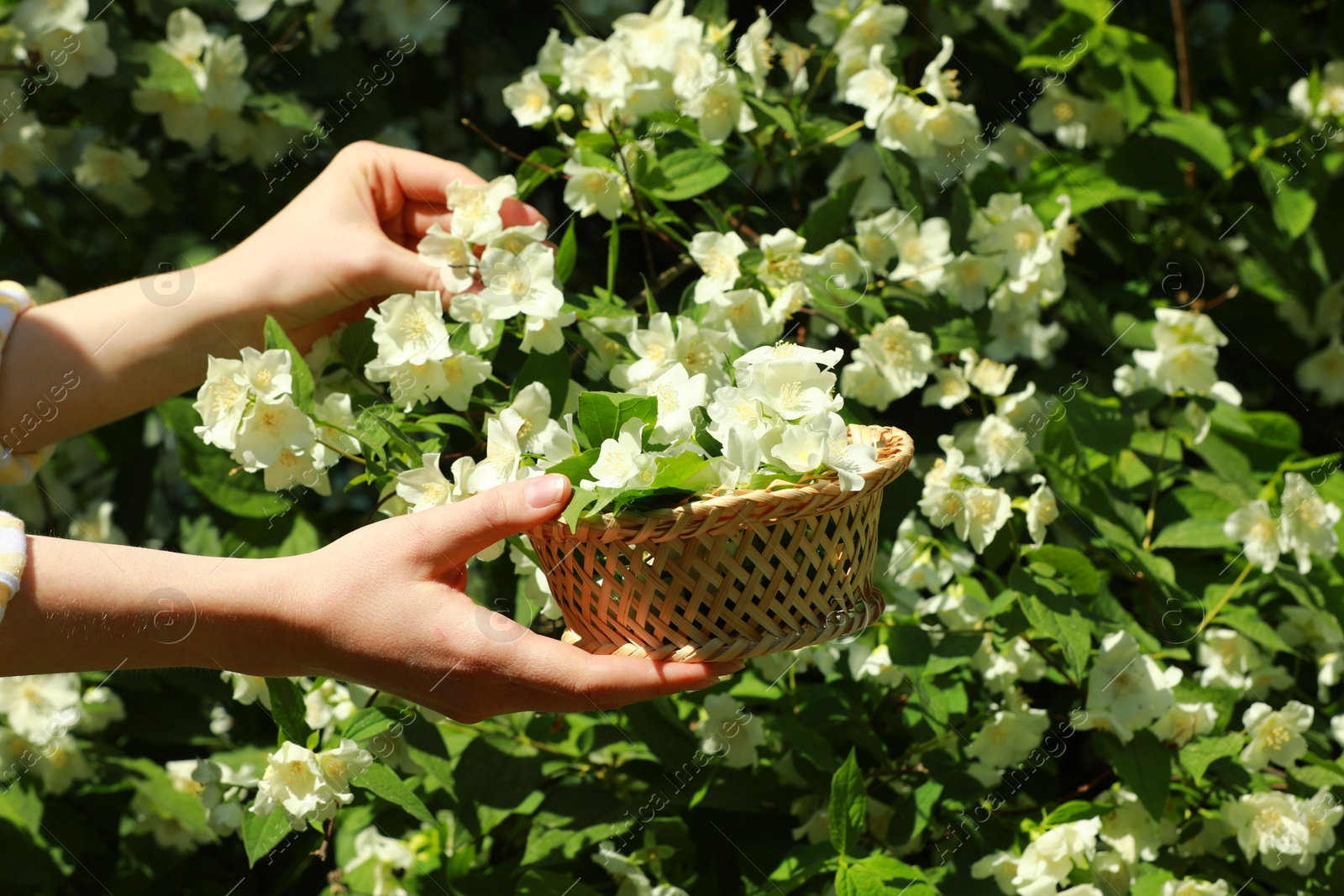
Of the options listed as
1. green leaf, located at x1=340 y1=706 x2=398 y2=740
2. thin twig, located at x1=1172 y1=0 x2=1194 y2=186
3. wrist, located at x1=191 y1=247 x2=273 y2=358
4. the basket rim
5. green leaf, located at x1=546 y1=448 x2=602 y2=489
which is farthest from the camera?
thin twig, located at x1=1172 y1=0 x2=1194 y2=186

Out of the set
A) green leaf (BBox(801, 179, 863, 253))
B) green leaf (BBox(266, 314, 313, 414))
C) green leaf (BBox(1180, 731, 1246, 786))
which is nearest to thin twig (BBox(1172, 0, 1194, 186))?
green leaf (BBox(801, 179, 863, 253))

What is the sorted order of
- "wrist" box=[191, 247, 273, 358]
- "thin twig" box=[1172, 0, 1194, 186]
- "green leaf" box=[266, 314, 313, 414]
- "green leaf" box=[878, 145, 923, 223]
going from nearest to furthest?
"green leaf" box=[266, 314, 313, 414] → "wrist" box=[191, 247, 273, 358] → "green leaf" box=[878, 145, 923, 223] → "thin twig" box=[1172, 0, 1194, 186]

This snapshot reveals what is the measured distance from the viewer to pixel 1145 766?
153 cm

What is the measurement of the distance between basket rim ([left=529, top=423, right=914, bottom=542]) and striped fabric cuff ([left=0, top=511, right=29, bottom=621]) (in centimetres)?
58

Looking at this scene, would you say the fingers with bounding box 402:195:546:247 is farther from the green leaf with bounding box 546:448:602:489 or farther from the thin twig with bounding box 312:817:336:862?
the thin twig with bounding box 312:817:336:862

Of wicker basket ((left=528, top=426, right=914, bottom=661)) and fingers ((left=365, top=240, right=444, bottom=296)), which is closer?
wicker basket ((left=528, top=426, right=914, bottom=661))

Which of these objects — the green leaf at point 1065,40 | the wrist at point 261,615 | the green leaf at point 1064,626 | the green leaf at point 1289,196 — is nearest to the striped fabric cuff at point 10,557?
the wrist at point 261,615

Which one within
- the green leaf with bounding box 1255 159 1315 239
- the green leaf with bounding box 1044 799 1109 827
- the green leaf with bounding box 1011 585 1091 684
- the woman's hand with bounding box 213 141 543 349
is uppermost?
the woman's hand with bounding box 213 141 543 349

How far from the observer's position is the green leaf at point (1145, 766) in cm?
150

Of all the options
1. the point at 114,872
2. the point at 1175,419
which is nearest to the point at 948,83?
the point at 1175,419

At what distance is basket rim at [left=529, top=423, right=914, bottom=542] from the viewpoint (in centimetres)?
100

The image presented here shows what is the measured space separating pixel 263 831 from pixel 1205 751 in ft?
4.62

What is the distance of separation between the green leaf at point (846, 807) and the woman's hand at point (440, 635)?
374 mm

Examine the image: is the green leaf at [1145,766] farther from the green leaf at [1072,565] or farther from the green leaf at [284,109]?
the green leaf at [284,109]
